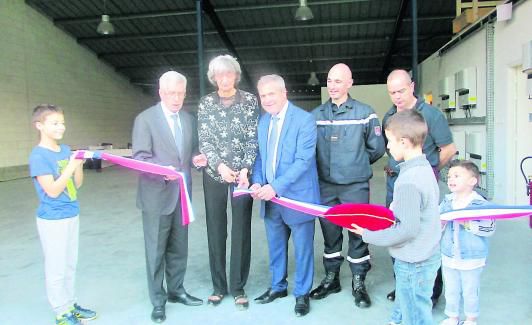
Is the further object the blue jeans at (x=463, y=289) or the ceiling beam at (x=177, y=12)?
the ceiling beam at (x=177, y=12)

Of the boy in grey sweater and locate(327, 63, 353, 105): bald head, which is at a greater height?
locate(327, 63, 353, 105): bald head

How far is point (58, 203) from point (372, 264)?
7.51 ft

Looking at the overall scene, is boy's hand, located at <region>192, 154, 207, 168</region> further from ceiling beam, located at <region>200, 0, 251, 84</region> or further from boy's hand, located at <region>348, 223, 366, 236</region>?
ceiling beam, located at <region>200, 0, 251, 84</region>

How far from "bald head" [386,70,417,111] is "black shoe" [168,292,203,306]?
1699mm

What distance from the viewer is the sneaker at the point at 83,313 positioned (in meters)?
2.45

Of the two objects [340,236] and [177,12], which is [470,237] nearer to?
[340,236]

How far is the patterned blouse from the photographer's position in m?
2.50

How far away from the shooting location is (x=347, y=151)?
100 inches

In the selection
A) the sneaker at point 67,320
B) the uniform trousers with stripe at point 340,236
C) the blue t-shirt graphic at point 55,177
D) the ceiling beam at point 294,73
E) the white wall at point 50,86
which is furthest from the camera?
the ceiling beam at point 294,73

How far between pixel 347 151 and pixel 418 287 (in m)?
1.02

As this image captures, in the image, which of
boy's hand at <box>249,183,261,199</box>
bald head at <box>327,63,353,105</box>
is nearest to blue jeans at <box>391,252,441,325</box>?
boy's hand at <box>249,183,261,199</box>

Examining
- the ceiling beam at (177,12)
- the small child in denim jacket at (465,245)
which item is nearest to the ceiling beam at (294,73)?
the ceiling beam at (177,12)

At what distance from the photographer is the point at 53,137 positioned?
7.36ft

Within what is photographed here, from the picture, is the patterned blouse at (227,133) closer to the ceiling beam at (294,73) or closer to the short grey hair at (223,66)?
the short grey hair at (223,66)
